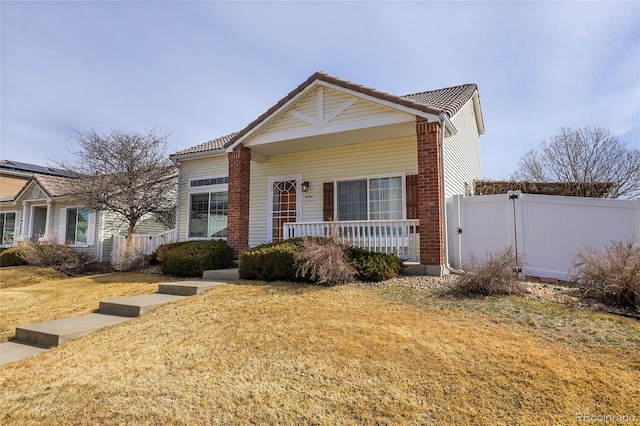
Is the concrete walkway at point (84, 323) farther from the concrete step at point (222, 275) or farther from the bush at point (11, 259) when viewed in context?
the bush at point (11, 259)

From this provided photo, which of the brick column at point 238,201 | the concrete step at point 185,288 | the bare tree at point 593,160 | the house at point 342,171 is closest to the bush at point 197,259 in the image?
the brick column at point 238,201

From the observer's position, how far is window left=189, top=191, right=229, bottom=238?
12.6m

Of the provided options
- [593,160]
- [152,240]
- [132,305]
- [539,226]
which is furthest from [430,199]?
[593,160]

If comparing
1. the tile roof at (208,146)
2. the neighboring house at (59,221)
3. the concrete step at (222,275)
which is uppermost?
the tile roof at (208,146)

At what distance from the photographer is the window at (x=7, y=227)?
69.3ft

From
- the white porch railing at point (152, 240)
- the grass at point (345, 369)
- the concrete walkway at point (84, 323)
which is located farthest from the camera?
the white porch railing at point (152, 240)

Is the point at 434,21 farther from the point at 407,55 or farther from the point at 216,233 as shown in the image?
the point at 216,233

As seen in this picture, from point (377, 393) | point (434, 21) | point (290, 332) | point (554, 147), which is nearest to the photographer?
point (377, 393)

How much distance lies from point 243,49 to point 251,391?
29.4ft

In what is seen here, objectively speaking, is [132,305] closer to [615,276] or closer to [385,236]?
[385,236]

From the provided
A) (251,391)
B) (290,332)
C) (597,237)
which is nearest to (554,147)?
(597,237)

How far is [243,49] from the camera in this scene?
30.9ft

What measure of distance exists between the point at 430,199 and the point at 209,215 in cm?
850

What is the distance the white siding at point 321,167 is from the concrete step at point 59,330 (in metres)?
6.32
